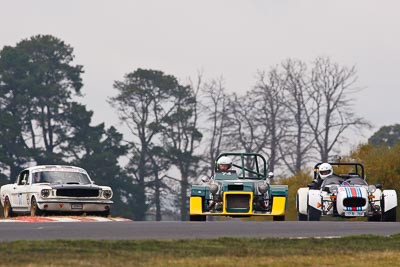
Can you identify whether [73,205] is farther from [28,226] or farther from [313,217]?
[28,226]

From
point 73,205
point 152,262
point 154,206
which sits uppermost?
point 154,206

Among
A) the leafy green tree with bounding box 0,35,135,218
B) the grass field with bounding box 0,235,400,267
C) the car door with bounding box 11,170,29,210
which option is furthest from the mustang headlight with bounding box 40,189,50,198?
the leafy green tree with bounding box 0,35,135,218

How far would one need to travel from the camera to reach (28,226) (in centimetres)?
2648

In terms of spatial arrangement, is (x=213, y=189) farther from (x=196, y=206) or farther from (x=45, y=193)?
(x=45, y=193)

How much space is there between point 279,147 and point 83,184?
201 feet

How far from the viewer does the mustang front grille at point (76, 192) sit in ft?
119

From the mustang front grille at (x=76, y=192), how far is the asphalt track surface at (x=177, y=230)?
780cm

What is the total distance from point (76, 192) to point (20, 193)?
2155 millimetres

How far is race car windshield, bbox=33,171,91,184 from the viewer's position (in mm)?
37625

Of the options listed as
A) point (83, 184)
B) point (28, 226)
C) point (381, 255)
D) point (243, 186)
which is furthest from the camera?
point (83, 184)

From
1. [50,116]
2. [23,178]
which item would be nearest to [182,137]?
[50,116]

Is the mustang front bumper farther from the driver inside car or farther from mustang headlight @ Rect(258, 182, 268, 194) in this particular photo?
the driver inside car

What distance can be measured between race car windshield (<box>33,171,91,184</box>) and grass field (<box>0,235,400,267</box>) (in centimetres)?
1573

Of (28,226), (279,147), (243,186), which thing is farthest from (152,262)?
(279,147)
